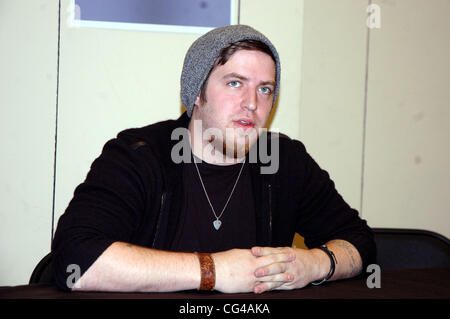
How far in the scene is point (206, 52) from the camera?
4.86ft

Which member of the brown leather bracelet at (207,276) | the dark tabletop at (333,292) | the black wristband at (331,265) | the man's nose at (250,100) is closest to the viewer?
the dark tabletop at (333,292)

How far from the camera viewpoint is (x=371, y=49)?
7.48ft

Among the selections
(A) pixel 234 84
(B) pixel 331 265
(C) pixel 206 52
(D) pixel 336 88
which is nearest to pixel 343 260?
(B) pixel 331 265

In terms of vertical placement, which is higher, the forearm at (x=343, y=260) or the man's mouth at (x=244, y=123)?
the man's mouth at (x=244, y=123)

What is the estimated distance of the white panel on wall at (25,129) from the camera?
5.90 ft

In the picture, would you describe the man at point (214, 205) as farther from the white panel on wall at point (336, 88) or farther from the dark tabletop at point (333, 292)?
the white panel on wall at point (336, 88)

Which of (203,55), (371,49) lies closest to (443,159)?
(371,49)

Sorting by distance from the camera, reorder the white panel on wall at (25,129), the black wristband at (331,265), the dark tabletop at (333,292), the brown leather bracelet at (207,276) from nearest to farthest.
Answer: the dark tabletop at (333,292) → the brown leather bracelet at (207,276) → the black wristband at (331,265) → the white panel on wall at (25,129)

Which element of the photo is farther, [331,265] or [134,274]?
[331,265]

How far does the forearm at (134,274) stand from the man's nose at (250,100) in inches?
23.5

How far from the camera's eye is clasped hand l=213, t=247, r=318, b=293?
105cm

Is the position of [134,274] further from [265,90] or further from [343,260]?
[265,90]

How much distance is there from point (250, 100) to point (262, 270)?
0.61 metres

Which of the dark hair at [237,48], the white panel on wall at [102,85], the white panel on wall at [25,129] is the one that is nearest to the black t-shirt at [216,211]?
the dark hair at [237,48]
